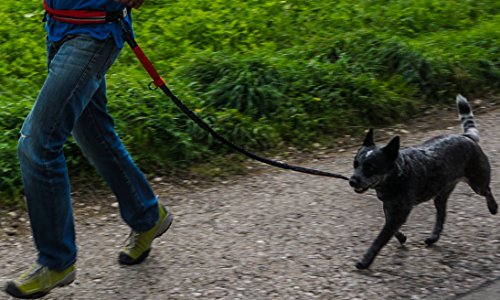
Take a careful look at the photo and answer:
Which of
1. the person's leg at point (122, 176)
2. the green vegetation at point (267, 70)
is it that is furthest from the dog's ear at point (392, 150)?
the green vegetation at point (267, 70)

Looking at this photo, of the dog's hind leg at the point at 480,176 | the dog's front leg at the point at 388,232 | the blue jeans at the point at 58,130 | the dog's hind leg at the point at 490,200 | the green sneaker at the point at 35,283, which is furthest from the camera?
the dog's hind leg at the point at 490,200

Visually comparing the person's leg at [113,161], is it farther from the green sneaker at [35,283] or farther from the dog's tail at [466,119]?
the dog's tail at [466,119]

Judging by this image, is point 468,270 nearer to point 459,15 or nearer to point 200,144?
point 200,144

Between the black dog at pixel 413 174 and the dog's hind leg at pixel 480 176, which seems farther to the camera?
the dog's hind leg at pixel 480 176

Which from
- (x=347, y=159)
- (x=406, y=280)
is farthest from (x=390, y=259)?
(x=347, y=159)

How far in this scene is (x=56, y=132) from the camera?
3668mm

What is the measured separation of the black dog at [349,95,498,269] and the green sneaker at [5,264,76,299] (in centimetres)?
148

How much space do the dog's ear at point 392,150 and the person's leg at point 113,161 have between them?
1.21 metres

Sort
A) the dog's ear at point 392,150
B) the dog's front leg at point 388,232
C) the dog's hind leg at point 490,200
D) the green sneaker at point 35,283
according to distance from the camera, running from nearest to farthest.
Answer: the green sneaker at point 35,283 → the dog's ear at point 392,150 → the dog's front leg at point 388,232 → the dog's hind leg at point 490,200

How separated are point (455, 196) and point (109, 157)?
87.9 inches

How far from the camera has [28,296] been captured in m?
3.83

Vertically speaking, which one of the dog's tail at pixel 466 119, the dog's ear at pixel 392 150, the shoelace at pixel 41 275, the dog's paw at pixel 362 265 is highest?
the dog's ear at pixel 392 150

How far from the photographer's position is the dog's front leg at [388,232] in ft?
13.8

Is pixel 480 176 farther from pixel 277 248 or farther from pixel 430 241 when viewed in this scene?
pixel 277 248
